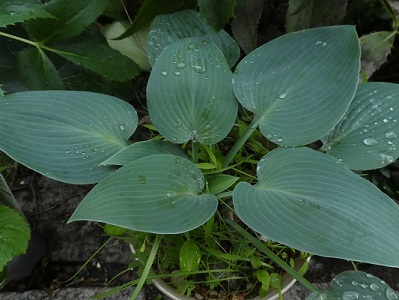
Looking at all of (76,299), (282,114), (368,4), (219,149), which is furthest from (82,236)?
(368,4)

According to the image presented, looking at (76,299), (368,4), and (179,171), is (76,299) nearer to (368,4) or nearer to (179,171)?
(179,171)

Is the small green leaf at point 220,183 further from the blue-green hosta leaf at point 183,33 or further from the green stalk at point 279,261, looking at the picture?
the blue-green hosta leaf at point 183,33

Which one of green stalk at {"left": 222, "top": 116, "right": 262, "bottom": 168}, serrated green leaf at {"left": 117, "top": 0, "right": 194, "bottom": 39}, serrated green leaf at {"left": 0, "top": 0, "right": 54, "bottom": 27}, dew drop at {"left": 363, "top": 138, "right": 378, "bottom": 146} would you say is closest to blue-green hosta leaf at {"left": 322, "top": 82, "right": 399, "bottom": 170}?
dew drop at {"left": 363, "top": 138, "right": 378, "bottom": 146}

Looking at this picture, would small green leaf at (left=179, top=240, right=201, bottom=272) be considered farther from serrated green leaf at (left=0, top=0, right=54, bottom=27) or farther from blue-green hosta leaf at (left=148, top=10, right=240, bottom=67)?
serrated green leaf at (left=0, top=0, right=54, bottom=27)

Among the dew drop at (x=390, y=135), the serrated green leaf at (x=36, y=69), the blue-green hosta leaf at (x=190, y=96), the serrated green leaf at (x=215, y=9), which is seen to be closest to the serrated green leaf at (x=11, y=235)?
the serrated green leaf at (x=36, y=69)

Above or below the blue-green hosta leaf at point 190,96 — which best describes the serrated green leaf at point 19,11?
above

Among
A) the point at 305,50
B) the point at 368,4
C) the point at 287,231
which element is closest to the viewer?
the point at 287,231
